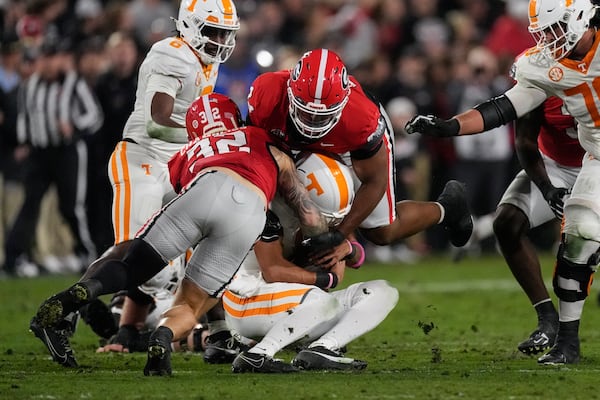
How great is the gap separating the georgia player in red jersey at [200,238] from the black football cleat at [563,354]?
1325mm

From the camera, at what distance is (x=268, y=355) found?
17.7 feet

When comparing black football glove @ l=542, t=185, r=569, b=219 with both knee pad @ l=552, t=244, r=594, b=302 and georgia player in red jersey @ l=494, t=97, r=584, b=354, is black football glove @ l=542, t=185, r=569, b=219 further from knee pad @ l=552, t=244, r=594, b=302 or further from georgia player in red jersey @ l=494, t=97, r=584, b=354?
knee pad @ l=552, t=244, r=594, b=302

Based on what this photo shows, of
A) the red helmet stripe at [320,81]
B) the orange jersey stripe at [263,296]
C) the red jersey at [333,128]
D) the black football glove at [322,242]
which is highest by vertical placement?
the red helmet stripe at [320,81]

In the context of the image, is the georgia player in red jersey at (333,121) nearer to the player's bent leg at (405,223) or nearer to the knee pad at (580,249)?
the player's bent leg at (405,223)

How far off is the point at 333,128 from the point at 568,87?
1.17 m

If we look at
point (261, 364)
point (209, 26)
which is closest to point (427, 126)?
point (261, 364)

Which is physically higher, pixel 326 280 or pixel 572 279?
pixel 326 280

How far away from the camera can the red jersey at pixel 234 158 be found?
17.6ft

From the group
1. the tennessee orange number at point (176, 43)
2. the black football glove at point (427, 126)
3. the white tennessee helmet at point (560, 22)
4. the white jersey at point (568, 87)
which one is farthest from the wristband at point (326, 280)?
the tennessee orange number at point (176, 43)

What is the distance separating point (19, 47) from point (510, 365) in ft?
24.5

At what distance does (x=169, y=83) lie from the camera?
22.5 ft

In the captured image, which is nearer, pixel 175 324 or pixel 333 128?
pixel 175 324

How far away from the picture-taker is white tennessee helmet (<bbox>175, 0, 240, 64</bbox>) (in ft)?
22.7

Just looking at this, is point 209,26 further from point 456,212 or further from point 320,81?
point 456,212
